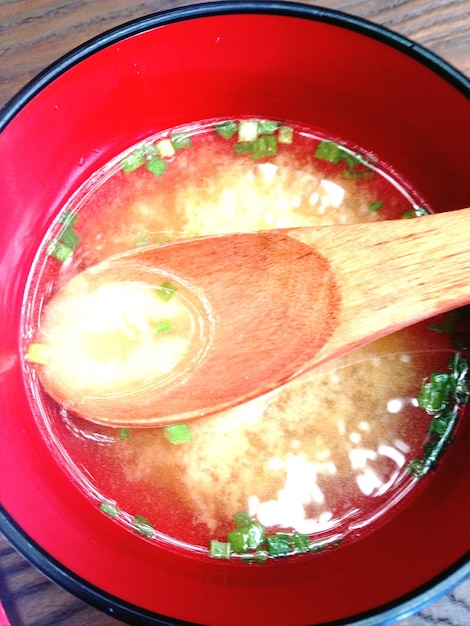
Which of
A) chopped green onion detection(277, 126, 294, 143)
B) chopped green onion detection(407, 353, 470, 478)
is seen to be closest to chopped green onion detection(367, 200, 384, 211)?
chopped green onion detection(277, 126, 294, 143)

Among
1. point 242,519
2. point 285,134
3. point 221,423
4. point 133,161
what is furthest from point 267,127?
point 242,519

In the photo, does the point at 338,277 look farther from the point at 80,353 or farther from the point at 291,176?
the point at 80,353

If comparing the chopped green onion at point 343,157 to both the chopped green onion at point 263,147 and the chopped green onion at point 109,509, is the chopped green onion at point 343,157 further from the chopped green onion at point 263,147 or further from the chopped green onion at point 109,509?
the chopped green onion at point 109,509

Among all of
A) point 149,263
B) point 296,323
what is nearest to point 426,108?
point 296,323

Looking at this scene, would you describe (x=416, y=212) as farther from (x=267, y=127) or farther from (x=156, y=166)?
(x=156, y=166)

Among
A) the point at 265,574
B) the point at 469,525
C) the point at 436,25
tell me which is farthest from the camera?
the point at 436,25

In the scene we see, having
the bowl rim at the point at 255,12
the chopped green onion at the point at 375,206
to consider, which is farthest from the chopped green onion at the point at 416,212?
the bowl rim at the point at 255,12
